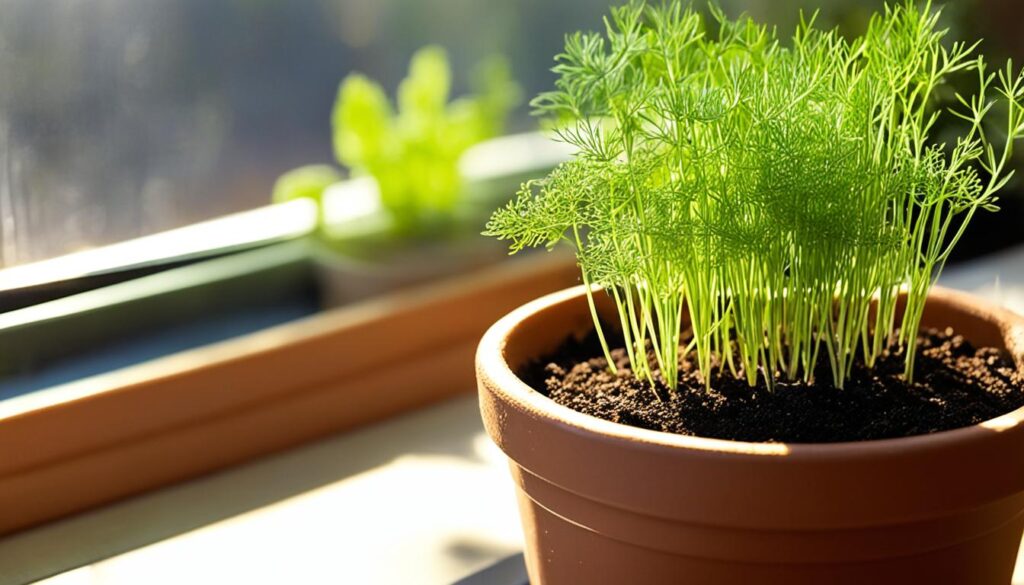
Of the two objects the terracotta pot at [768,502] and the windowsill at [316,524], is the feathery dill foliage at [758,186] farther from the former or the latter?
the windowsill at [316,524]

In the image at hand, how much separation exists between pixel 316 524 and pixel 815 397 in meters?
0.44

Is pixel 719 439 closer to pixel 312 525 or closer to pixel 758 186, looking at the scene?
pixel 758 186

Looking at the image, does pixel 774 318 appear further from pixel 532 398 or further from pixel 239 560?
pixel 239 560

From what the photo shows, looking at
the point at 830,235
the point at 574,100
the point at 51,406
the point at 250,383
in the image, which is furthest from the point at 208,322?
the point at 830,235

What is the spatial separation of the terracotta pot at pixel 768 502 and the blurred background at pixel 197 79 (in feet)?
1.85

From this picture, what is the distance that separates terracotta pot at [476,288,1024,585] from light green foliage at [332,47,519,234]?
2.20ft

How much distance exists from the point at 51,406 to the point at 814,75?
0.64 metres

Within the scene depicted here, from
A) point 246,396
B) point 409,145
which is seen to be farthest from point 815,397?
point 409,145

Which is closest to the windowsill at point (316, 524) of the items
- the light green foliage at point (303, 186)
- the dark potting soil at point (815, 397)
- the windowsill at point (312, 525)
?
the windowsill at point (312, 525)

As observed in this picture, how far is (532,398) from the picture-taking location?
570 millimetres

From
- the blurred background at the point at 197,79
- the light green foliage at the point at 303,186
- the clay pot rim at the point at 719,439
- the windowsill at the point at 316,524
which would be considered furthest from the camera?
the light green foliage at the point at 303,186

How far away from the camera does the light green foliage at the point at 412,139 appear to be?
1180mm

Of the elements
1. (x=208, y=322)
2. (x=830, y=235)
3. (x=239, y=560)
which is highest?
(x=830, y=235)

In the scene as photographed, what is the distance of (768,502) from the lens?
500 mm
